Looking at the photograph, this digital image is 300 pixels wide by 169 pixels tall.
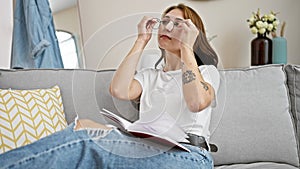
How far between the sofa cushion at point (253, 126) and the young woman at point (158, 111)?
0.51 feet

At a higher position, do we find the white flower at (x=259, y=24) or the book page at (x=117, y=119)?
the white flower at (x=259, y=24)

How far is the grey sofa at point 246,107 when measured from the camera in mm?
1438

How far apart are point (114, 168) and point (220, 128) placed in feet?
2.18

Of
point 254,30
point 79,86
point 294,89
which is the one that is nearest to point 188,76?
point 79,86

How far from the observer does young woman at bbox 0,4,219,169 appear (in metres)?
0.96

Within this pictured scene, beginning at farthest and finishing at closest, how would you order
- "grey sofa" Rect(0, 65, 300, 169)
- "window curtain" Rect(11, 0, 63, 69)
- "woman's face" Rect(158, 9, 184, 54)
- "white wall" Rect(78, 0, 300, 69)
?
"white wall" Rect(78, 0, 300, 69) < "window curtain" Rect(11, 0, 63, 69) < "grey sofa" Rect(0, 65, 300, 169) < "woman's face" Rect(158, 9, 184, 54)

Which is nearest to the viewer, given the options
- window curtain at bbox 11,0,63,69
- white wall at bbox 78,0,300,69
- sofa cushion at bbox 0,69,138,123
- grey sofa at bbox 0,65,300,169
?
sofa cushion at bbox 0,69,138,123

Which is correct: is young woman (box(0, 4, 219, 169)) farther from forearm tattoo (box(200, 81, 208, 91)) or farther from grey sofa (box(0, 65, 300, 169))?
grey sofa (box(0, 65, 300, 169))

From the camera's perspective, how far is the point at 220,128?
Result: 1.52m

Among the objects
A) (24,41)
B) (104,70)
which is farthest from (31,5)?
(104,70)

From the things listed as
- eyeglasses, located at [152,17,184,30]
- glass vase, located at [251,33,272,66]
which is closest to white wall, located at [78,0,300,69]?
glass vase, located at [251,33,272,66]

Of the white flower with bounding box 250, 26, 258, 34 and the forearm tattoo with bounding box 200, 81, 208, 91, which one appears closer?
the forearm tattoo with bounding box 200, 81, 208, 91

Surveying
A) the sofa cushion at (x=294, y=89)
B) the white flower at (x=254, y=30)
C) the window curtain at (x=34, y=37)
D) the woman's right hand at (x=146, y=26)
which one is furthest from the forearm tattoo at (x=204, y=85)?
the window curtain at (x=34, y=37)

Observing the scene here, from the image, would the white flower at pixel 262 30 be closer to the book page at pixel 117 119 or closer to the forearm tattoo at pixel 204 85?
the forearm tattoo at pixel 204 85
